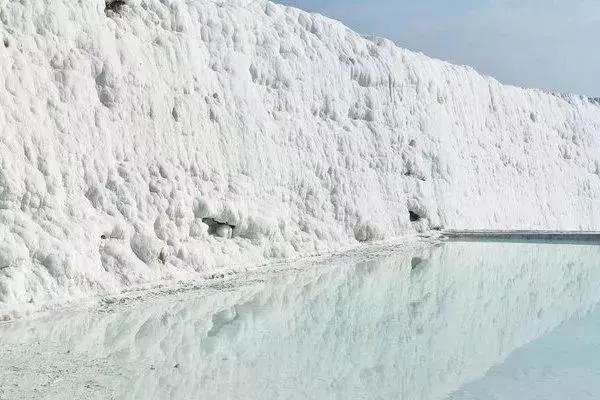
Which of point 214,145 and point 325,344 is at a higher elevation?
point 214,145

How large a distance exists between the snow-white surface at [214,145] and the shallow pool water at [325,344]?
4.41 ft

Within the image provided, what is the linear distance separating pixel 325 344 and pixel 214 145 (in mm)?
6987

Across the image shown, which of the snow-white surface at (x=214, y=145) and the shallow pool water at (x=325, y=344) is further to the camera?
the snow-white surface at (x=214, y=145)

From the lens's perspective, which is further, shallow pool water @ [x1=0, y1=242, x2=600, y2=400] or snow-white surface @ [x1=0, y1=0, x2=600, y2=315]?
snow-white surface @ [x1=0, y1=0, x2=600, y2=315]

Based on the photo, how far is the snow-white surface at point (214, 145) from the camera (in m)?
9.67

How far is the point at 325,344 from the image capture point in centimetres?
741

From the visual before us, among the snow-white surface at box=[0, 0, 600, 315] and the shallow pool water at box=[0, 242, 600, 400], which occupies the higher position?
the snow-white surface at box=[0, 0, 600, 315]

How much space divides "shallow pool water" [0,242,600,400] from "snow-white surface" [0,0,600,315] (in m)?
1.34

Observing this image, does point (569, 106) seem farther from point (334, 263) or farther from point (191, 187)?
point (191, 187)

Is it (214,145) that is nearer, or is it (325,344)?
(325,344)

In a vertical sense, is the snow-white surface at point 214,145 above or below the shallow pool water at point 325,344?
above

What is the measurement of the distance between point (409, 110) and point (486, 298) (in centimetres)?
1167

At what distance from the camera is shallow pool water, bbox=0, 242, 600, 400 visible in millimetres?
5875

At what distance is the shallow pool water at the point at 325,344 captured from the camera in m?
5.88
